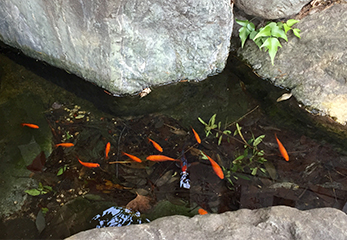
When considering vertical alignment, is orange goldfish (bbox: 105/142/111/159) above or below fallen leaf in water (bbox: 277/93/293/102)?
below

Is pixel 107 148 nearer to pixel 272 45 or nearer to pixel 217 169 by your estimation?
pixel 217 169

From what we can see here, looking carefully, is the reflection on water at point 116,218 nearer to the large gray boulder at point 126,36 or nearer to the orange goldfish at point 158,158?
the orange goldfish at point 158,158

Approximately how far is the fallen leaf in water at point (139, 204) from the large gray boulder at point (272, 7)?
2.31 meters

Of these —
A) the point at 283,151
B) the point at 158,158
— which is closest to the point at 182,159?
the point at 158,158

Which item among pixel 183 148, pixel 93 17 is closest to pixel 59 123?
pixel 93 17

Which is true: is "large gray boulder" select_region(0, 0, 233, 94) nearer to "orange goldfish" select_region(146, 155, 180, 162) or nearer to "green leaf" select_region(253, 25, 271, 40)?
"green leaf" select_region(253, 25, 271, 40)

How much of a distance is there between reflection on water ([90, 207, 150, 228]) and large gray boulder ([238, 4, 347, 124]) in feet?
7.20

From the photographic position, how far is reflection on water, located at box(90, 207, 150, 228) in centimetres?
211

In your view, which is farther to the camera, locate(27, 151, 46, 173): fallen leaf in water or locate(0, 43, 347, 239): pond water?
locate(27, 151, 46, 173): fallen leaf in water

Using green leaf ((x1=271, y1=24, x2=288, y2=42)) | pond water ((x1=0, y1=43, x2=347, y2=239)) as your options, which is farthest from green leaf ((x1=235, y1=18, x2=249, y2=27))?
pond water ((x1=0, y1=43, x2=347, y2=239))

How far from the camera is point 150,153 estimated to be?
2.56 metres

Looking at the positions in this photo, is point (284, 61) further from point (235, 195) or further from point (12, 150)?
point (12, 150)

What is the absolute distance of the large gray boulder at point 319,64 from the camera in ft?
9.50

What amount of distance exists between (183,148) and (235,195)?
25.1 inches
